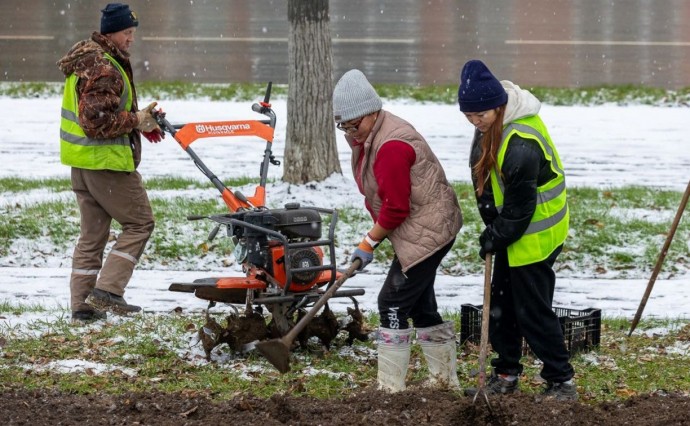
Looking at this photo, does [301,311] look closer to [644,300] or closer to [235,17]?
[644,300]

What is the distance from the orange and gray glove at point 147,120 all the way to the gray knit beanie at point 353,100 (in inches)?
76.6

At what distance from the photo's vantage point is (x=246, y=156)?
12.2 metres

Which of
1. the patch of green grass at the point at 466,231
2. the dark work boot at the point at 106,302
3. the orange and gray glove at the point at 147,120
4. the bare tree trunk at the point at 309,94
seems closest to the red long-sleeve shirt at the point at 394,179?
the orange and gray glove at the point at 147,120

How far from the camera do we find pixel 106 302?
7258 millimetres

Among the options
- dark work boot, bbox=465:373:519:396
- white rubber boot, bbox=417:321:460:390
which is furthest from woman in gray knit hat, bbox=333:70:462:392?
dark work boot, bbox=465:373:519:396

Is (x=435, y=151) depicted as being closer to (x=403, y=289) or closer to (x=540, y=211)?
(x=403, y=289)

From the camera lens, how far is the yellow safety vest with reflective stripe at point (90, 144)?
7.11 m

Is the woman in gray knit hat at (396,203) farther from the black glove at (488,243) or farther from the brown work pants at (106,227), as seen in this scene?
the brown work pants at (106,227)

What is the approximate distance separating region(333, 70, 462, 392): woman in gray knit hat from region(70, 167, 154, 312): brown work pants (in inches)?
82.2

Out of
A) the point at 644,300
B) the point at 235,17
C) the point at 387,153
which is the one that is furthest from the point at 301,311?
the point at 235,17

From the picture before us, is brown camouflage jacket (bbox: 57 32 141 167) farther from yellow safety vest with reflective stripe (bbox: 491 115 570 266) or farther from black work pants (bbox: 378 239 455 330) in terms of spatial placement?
yellow safety vest with reflective stripe (bbox: 491 115 570 266)

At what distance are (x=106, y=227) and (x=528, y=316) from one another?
317 cm

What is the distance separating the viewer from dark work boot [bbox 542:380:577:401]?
18.3 feet

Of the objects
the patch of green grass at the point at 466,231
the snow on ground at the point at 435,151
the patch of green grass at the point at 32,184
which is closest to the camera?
the snow on ground at the point at 435,151
